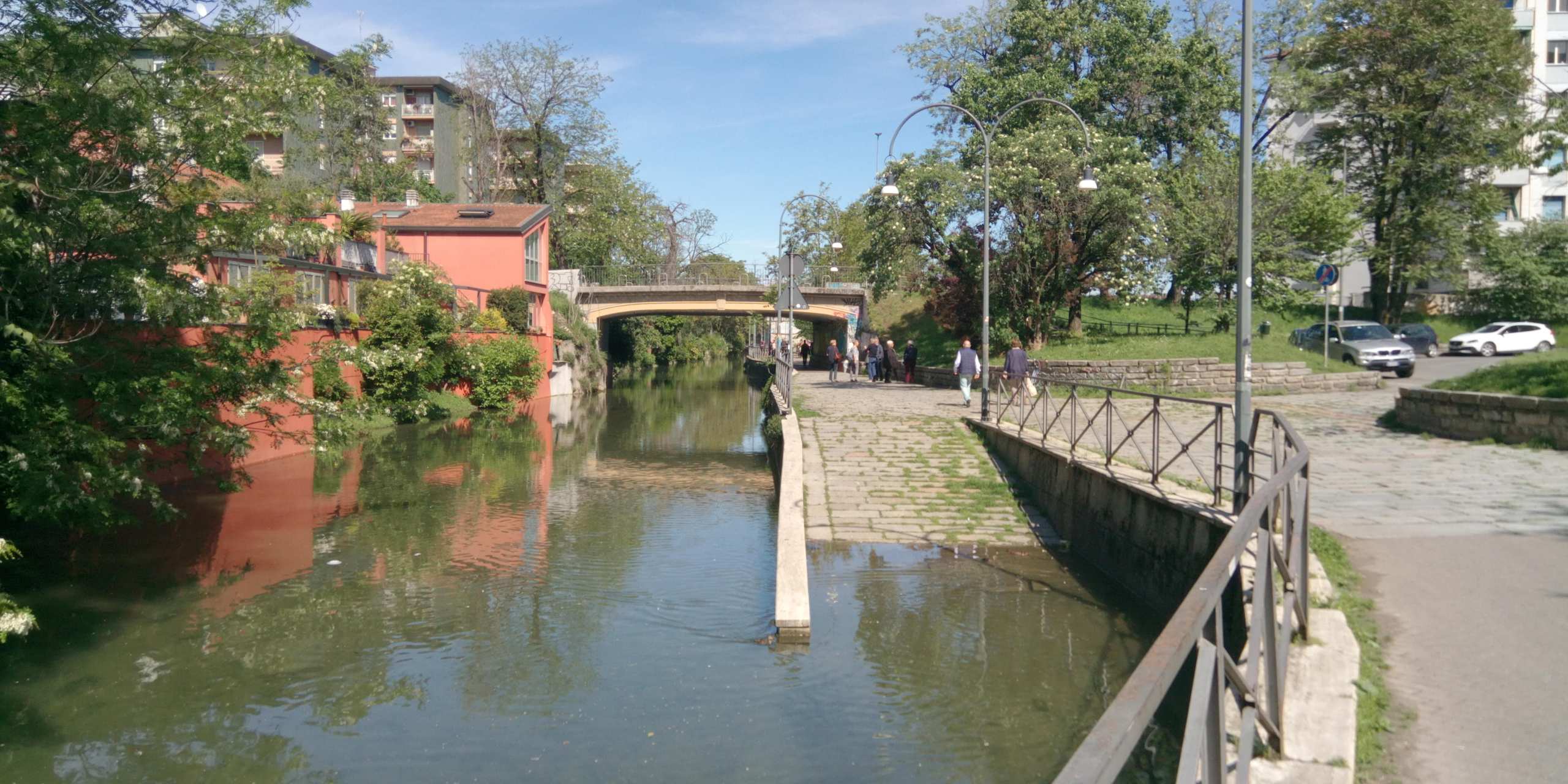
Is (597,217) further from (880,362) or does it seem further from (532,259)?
(880,362)

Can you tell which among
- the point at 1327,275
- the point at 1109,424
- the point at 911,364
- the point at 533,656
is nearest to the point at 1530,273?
the point at 1327,275

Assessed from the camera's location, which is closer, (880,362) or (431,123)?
(880,362)

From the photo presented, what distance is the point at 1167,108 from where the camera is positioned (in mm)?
41188

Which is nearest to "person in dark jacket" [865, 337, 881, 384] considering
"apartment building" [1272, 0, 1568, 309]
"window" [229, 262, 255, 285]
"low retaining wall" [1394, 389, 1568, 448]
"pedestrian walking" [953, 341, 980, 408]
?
"pedestrian walking" [953, 341, 980, 408]

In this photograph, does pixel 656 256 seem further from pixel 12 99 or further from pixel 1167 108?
pixel 12 99

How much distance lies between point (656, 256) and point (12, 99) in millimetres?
58816

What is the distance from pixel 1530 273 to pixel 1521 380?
108 ft

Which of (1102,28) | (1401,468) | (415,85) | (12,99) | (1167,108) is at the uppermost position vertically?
(415,85)

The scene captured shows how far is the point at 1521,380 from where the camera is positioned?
47.6 feet

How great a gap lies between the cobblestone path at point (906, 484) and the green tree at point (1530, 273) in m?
32.5

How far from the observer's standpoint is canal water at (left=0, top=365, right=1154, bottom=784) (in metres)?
6.61

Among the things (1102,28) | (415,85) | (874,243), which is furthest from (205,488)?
(415,85)

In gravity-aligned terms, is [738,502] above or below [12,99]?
below

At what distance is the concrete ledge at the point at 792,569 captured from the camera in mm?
8750
